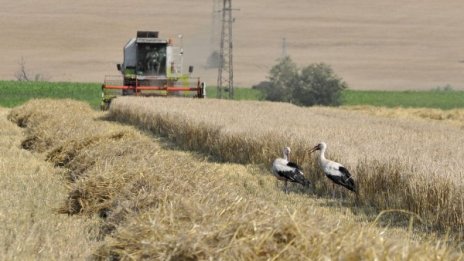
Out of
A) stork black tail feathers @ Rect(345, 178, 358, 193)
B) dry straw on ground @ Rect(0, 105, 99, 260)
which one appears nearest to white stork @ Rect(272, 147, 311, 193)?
stork black tail feathers @ Rect(345, 178, 358, 193)

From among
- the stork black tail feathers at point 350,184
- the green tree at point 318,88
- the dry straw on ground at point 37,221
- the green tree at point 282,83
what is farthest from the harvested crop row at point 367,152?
the green tree at point 282,83

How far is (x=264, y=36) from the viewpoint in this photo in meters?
146

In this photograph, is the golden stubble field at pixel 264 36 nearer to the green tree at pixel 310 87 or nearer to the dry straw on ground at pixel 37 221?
the green tree at pixel 310 87

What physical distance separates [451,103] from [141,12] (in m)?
84.1

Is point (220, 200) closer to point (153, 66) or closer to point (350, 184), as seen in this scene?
point (350, 184)

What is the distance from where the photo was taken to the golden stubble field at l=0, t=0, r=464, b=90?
12469 cm

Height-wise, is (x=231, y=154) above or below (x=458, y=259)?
below

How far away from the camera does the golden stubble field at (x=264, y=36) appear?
124688 mm

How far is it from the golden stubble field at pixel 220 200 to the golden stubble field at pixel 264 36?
9561cm

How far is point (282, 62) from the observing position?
214 ft

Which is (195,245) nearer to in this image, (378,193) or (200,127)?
(378,193)

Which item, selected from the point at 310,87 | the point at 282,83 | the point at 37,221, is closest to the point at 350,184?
the point at 37,221

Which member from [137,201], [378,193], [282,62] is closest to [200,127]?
[378,193]

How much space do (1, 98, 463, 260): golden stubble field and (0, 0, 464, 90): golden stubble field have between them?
95.6 metres
